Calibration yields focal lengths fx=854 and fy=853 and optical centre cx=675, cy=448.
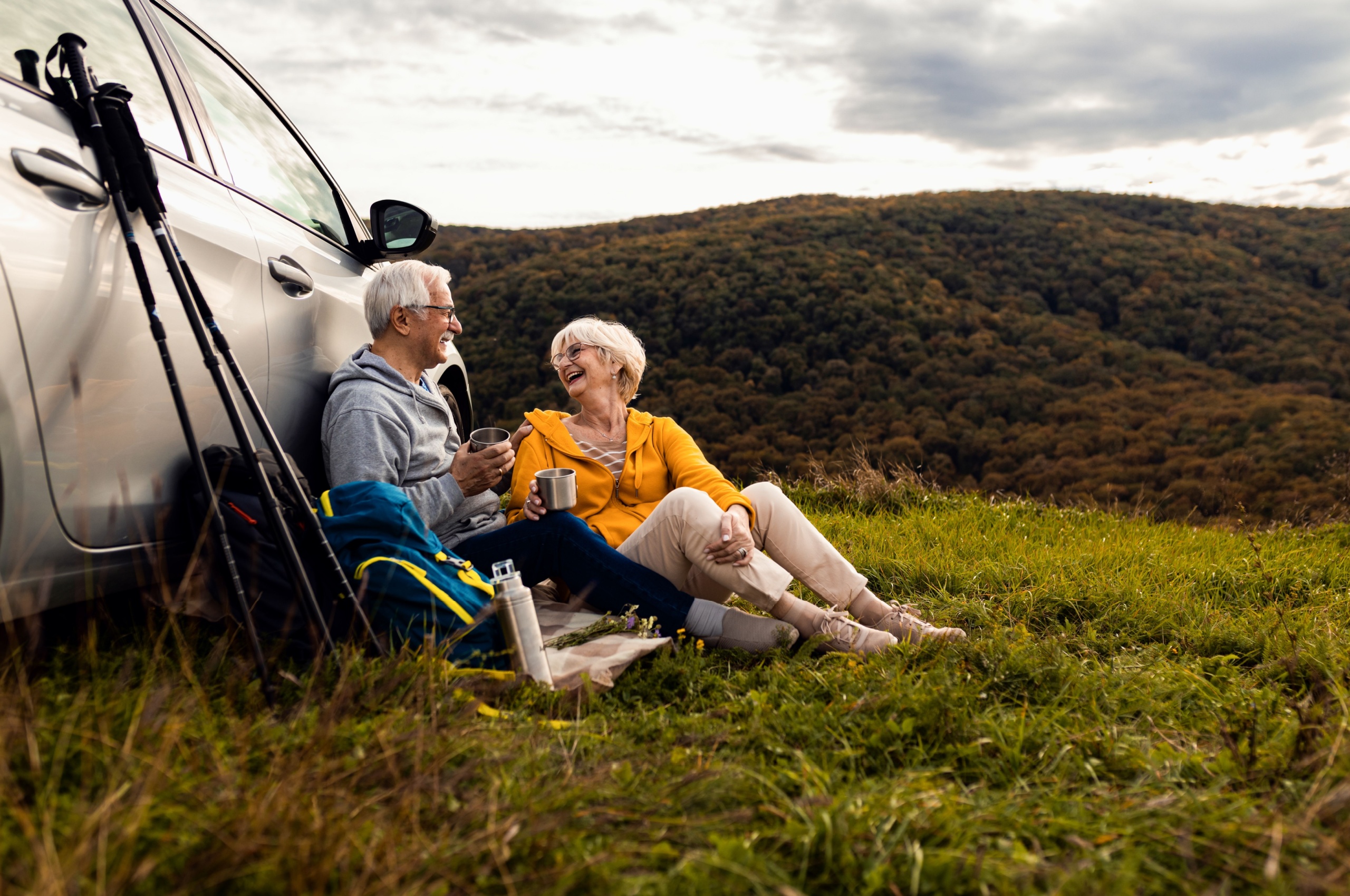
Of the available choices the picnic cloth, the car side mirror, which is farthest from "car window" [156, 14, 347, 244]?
the picnic cloth

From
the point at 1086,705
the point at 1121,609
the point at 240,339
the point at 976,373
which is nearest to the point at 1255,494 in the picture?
the point at 976,373

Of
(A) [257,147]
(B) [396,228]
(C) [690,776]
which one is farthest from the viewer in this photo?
(B) [396,228]

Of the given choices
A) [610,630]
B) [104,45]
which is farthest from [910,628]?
[104,45]

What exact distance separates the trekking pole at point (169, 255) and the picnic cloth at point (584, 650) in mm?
646

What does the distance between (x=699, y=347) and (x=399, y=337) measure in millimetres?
30868

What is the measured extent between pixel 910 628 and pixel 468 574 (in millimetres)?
1537

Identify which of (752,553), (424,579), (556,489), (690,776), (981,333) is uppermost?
(556,489)

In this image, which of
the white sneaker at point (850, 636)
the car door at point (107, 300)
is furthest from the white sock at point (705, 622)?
the car door at point (107, 300)

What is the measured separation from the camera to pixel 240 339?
258cm

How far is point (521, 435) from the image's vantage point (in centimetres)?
348

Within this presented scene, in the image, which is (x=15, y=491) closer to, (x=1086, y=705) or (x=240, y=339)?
(x=240, y=339)

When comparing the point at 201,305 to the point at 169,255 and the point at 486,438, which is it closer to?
the point at 169,255

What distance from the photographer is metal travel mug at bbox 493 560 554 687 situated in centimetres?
231

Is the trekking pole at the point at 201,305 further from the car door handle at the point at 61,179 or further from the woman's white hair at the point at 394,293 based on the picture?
the woman's white hair at the point at 394,293
